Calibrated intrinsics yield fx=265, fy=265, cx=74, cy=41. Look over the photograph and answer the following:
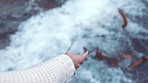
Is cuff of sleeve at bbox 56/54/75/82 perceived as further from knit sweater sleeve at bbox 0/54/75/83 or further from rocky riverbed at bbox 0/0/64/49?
rocky riverbed at bbox 0/0/64/49

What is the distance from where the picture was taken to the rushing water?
3.01 metres

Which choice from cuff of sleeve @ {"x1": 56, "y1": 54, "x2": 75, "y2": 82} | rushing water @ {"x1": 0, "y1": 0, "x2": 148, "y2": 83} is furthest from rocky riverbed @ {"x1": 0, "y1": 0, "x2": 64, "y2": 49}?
cuff of sleeve @ {"x1": 56, "y1": 54, "x2": 75, "y2": 82}

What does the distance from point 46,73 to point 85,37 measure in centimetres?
163

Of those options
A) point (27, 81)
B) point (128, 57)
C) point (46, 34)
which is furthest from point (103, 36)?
point (27, 81)

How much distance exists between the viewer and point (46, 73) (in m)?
1.78

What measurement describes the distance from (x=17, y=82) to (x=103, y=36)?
1.89 metres

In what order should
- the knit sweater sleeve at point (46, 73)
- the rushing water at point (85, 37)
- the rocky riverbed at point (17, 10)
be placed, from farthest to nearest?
1. the rocky riverbed at point (17, 10)
2. the rushing water at point (85, 37)
3. the knit sweater sleeve at point (46, 73)

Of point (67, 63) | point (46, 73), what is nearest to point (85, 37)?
point (67, 63)

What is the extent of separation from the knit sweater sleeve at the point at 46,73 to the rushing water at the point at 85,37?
1008 mm

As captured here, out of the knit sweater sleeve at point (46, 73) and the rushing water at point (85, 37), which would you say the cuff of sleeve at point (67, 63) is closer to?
the knit sweater sleeve at point (46, 73)

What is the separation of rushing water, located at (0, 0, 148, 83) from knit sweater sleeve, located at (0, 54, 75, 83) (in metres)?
1.01

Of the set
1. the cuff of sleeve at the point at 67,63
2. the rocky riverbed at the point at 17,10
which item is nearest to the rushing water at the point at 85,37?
the rocky riverbed at the point at 17,10

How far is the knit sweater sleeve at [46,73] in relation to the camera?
1.62 meters

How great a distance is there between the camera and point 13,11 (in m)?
3.60
